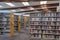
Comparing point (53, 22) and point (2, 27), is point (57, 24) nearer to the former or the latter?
point (53, 22)

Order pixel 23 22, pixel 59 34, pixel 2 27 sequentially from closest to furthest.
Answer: pixel 59 34 → pixel 2 27 → pixel 23 22

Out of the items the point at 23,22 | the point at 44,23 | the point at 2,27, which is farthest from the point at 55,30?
the point at 23,22

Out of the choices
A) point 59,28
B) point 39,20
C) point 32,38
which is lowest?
point 32,38

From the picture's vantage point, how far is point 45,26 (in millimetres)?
8703

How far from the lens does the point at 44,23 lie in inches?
343

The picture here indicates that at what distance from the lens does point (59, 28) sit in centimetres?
857

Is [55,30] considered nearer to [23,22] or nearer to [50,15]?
[50,15]

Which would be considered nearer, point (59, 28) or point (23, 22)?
point (59, 28)

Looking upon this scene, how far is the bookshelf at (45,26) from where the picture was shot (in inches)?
339

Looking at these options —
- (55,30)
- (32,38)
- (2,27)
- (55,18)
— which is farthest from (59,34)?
(2,27)

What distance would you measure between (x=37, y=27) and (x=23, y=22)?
9242mm

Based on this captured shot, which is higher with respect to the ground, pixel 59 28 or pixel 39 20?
pixel 39 20

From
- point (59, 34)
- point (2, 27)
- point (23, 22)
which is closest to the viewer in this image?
point (59, 34)

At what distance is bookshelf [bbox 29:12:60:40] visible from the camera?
860 centimetres
